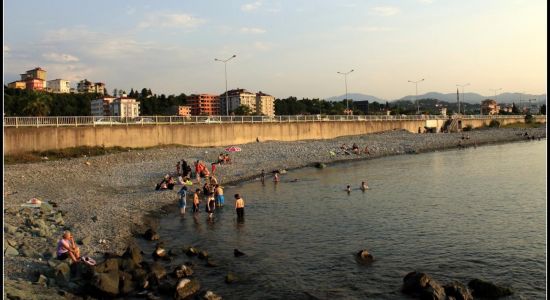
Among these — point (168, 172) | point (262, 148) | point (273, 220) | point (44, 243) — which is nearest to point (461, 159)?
point (262, 148)

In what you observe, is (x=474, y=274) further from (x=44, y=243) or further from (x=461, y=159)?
(x=461, y=159)

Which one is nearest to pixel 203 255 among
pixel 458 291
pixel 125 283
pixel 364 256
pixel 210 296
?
pixel 125 283

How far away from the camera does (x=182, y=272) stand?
16.1 metres

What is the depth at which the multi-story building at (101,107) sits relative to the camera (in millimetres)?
177500

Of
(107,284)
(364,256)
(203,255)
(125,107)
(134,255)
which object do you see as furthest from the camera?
(125,107)

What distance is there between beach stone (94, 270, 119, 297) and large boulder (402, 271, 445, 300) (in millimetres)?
8497

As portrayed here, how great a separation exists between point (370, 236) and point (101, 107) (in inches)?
6787

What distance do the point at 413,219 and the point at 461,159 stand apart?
116 ft

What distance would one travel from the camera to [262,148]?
5809cm

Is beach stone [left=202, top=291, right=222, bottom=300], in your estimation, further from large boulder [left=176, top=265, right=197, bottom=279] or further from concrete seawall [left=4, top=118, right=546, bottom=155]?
concrete seawall [left=4, top=118, right=546, bottom=155]

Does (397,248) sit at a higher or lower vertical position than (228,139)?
lower

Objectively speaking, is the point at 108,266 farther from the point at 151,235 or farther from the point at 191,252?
the point at 151,235

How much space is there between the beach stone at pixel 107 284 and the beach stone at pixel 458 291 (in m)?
9.54

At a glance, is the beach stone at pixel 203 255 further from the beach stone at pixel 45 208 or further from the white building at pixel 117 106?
the white building at pixel 117 106
